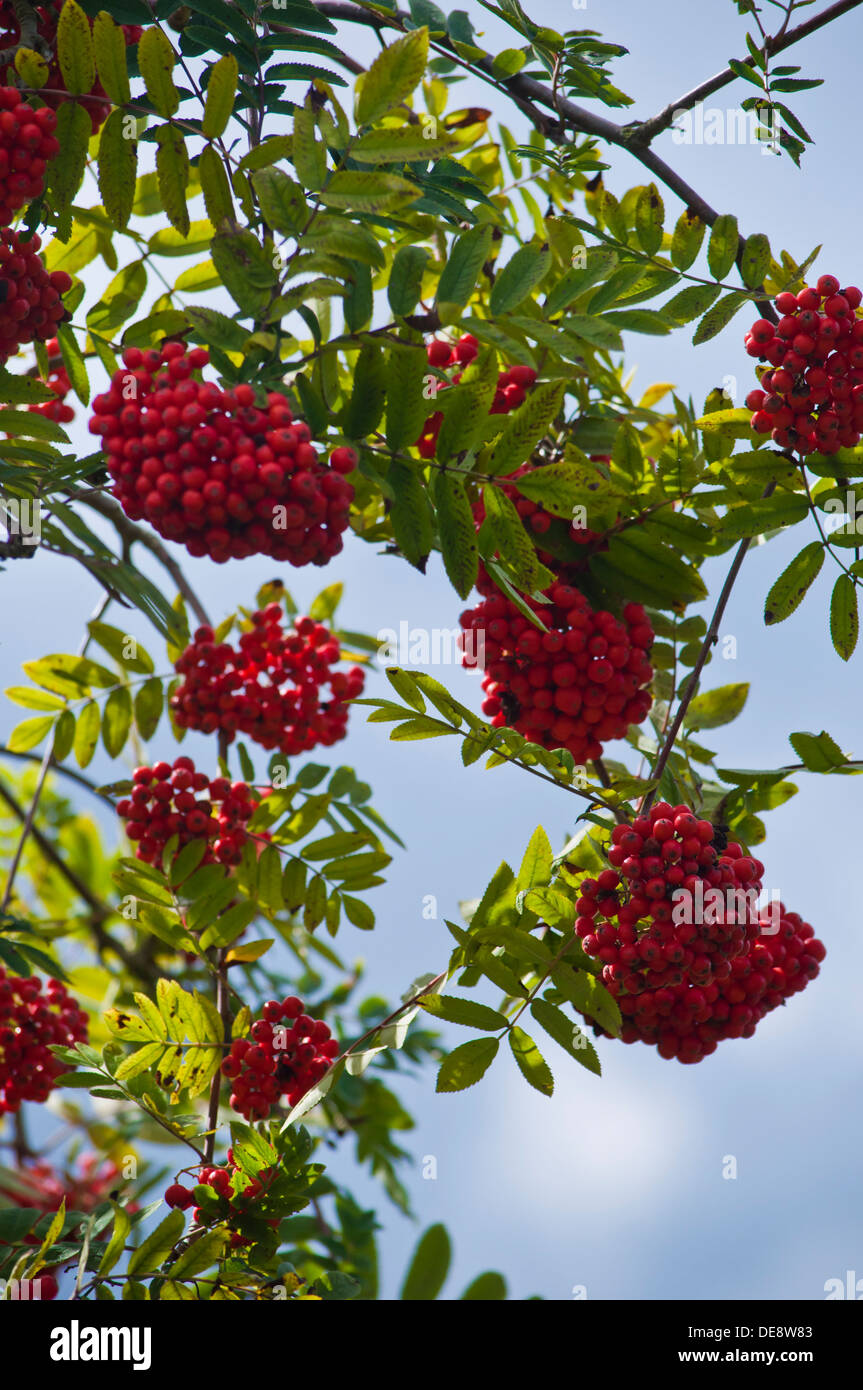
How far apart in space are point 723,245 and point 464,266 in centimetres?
74

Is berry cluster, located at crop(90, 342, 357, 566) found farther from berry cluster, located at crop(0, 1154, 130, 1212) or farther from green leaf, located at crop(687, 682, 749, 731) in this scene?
berry cluster, located at crop(0, 1154, 130, 1212)

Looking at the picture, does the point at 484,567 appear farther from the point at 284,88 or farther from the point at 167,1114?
the point at 167,1114

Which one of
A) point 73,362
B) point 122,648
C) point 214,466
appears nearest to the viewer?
point 214,466

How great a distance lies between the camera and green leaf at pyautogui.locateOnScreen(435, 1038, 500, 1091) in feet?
9.13

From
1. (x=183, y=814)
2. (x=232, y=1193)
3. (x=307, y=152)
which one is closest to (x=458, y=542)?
(x=307, y=152)

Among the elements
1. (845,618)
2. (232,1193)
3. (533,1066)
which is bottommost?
(232,1193)

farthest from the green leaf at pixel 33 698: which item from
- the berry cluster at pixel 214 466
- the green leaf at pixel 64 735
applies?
the berry cluster at pixel 214 466

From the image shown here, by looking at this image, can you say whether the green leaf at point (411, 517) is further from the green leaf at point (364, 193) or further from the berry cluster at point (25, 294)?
the berry cluster at point (25, 294)

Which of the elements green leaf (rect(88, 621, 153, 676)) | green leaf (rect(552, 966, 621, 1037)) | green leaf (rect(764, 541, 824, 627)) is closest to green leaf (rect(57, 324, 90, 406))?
green leaf (rect(88, 621, 153, 676))

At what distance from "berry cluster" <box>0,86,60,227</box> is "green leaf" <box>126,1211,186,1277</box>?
7.90 ft

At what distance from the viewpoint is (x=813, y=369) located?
2.90 meters

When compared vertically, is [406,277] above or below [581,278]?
below

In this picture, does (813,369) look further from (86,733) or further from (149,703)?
(86,733)
